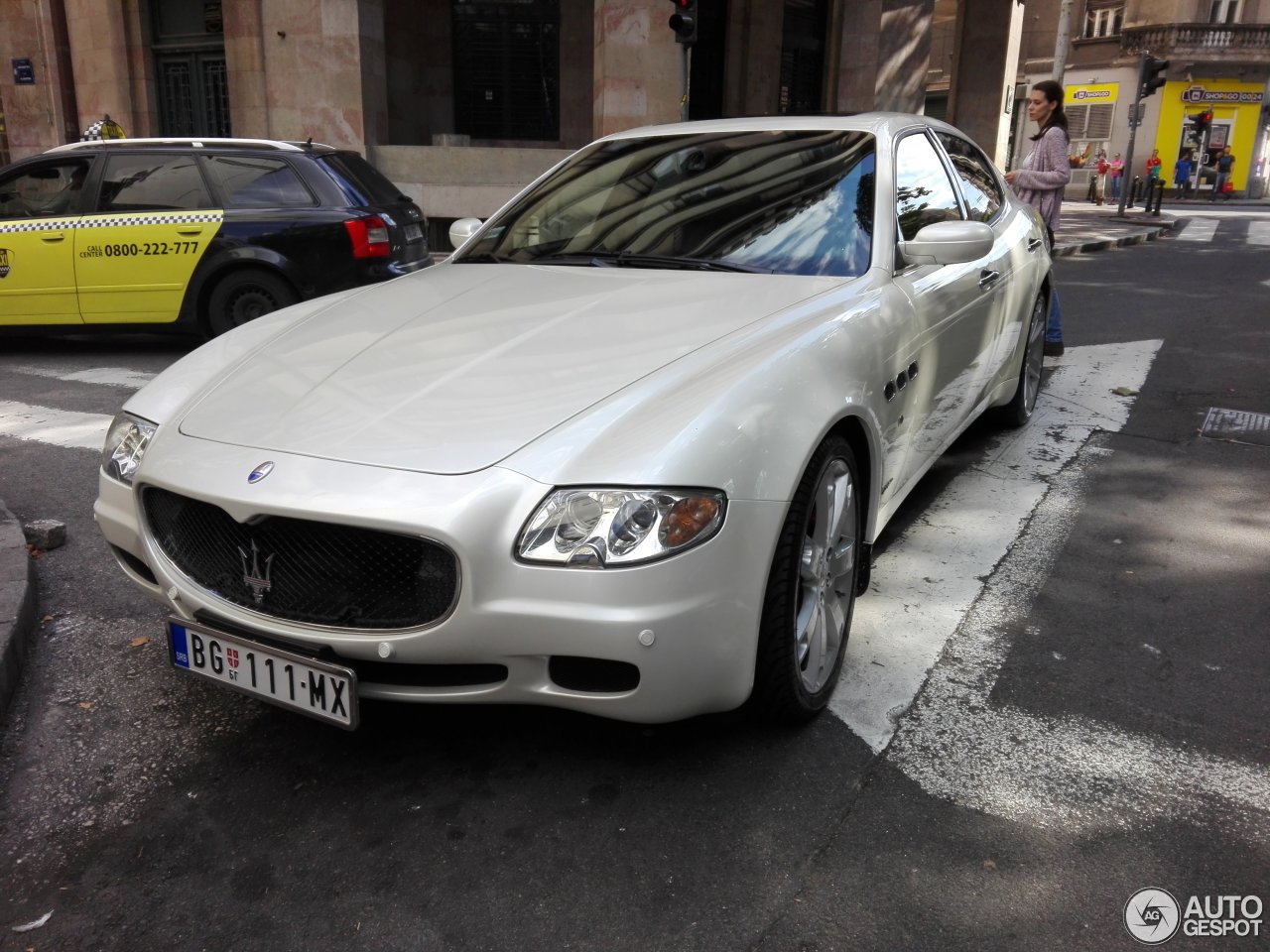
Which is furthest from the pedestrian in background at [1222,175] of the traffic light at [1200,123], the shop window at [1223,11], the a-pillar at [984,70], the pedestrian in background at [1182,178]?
the a-pillar at [984,70]

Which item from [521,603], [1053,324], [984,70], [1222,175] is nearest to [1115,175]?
[1222,175]

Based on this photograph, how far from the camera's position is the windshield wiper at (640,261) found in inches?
136

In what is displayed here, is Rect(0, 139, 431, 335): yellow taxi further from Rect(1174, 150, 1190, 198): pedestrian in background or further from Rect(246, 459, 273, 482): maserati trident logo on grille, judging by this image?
Rect(1174, 150, 1190, 198): pedestrian in background

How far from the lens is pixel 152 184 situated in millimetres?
8156

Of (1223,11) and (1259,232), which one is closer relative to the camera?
(1259,232)

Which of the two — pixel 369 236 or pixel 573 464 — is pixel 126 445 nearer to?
pixel 573 464

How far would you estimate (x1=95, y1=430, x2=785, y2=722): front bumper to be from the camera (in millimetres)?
2242

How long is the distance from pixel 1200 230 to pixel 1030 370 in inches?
777

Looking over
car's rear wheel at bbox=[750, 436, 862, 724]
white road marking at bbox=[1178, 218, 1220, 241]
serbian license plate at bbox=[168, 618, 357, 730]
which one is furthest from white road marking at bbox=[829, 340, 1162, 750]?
white road marking at bbox=[1178, 218, 1220, 241]

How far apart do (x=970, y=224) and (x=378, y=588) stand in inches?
88.8

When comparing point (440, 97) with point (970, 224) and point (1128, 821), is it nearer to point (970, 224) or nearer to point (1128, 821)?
point (970, 224)

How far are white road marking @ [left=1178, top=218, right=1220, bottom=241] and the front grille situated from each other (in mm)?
20987

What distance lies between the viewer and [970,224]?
3488mm

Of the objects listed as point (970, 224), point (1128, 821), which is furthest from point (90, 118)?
point (1128, 821)
